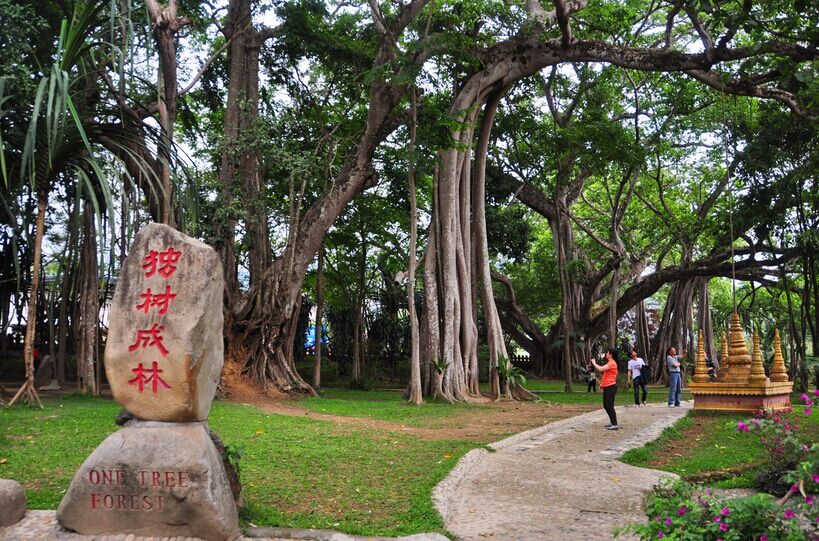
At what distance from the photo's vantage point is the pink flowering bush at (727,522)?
3188 millimetres

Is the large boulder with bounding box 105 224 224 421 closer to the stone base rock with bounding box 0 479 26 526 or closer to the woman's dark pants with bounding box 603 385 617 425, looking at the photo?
the stone base rock with bounding box 0 479 26 526

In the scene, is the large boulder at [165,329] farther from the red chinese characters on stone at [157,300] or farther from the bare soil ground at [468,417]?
the bare soil ground at [468,417]

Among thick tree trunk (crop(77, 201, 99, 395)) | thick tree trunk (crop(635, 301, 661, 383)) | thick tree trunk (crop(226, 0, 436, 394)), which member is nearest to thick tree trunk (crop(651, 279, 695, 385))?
thick tree trunk (crop(635, 301, 661, 383))

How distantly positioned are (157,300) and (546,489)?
11.2 ft

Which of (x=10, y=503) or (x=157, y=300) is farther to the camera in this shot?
(x=157, y=300)

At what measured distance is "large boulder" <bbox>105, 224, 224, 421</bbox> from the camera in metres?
4.24

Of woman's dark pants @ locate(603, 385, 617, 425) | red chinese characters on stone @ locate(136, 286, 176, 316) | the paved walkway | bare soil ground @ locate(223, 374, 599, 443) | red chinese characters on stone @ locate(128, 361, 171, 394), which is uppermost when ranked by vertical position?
red chinese characters on stone @ locate(136, 286, 176, 316)

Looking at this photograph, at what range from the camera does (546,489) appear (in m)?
5.70

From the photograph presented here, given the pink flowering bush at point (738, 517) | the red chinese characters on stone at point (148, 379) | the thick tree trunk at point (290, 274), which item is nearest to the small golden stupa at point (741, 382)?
the thick tree trunk at point (290, 274)

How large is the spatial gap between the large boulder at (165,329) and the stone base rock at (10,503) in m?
0.79

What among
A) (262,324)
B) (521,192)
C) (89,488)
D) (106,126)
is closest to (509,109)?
(521,192)

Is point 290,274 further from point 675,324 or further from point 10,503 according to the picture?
point 675,324

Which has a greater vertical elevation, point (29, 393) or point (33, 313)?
point (33, 313)

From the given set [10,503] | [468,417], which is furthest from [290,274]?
[10,503]
